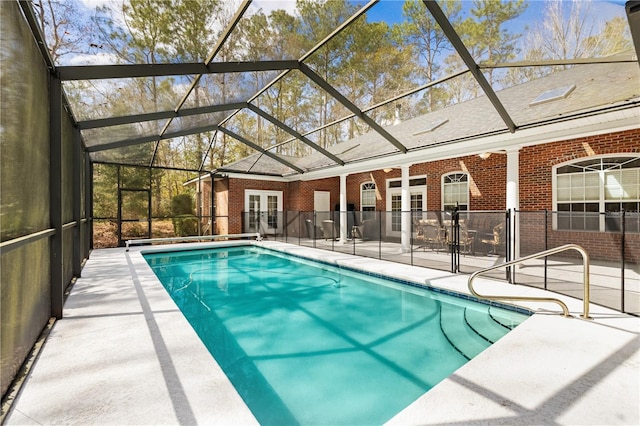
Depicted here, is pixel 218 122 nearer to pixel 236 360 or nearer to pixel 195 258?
pixel 195 258

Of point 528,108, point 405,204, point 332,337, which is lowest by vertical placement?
point 332,337

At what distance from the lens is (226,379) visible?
233 centimetres

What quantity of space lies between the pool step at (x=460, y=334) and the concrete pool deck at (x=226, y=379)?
1.45 ft

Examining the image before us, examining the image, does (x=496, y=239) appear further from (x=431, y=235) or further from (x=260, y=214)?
(x=260, y=214)

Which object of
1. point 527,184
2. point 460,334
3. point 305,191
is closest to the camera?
point 460,334

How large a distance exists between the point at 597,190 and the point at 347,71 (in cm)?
643

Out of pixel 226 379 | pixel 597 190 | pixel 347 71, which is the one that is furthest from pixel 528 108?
pixel 226 379

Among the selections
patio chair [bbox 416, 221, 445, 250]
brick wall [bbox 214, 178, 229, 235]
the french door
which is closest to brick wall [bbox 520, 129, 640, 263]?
patio chair [bbox 416, 221, 445, 250]

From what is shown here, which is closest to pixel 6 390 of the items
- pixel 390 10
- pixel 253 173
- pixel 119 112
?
pixel 119 112

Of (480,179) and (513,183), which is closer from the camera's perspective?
(513,183)

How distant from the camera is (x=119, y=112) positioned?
5.98 metres

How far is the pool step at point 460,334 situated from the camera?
3418 mm

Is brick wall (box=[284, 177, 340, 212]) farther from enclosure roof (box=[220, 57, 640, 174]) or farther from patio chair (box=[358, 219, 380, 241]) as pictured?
enclosure roof (box=[220, 57, 640, 174])

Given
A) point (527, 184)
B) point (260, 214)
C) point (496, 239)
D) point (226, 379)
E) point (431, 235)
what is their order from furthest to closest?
point (260, 214)
point (431, 235)
point (527, 184)
point (496, 239)
point (226, 379)
